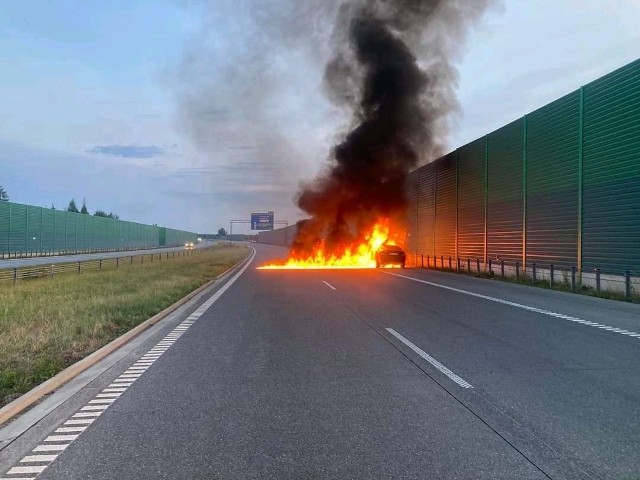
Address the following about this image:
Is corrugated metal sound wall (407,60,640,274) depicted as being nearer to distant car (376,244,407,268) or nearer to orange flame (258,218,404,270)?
distant car (376,244,407,268)

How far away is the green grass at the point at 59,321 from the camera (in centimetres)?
647

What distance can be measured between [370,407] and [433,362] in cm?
209

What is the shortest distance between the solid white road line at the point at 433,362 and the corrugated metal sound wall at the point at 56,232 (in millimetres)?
46865

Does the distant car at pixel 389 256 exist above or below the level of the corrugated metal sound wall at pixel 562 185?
below

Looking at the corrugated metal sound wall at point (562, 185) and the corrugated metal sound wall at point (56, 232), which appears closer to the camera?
the corrugated metal sound wall at point (562, 185)

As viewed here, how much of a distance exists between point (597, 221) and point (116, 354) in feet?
51.2

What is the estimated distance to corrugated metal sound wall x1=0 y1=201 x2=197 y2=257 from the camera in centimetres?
4816

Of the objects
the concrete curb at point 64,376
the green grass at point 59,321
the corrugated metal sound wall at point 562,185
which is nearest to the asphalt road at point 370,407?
the concrete curb at point 64,376

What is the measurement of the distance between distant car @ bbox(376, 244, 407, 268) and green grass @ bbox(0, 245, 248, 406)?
52.6ft

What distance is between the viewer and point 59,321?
9859mm

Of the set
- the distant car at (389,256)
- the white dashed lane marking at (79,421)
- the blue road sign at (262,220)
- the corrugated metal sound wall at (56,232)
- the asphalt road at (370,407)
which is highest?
the blue road sign at (262,220)

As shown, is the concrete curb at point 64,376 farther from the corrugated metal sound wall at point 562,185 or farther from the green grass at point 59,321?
the corrugated metal sound wall at point 562,185

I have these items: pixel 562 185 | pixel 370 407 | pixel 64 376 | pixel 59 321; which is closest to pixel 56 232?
pixel 59 321

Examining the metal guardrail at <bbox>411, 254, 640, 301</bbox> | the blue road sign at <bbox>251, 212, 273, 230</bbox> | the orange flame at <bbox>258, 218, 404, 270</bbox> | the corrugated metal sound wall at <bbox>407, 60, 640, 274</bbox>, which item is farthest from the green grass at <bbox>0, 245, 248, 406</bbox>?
the blue road sign at <bbox>251, 212, 273, 230</bbox>
